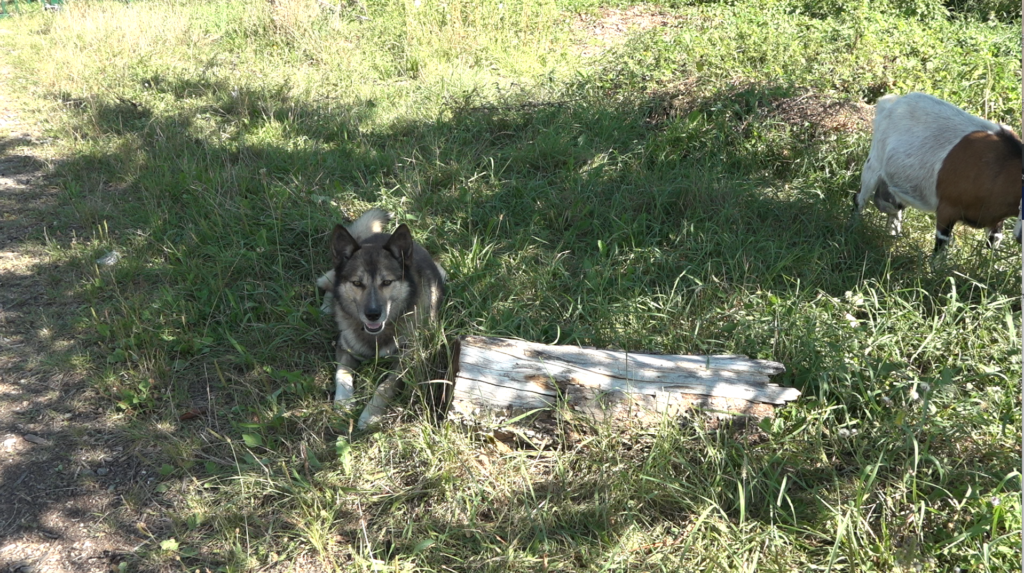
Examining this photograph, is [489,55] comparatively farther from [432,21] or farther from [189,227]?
[189,227]

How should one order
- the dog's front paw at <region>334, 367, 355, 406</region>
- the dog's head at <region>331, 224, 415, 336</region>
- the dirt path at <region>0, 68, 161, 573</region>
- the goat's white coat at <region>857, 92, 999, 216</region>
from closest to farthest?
the dirt path at <region>0, 68, 161, 573</region> → the dog's front paw at <region>334, 367, 355, 406</region> → the dog's head at <region>331, 224, 415, 336</region> → the goat's white coat at <region>857, 92, 999, 216</region>

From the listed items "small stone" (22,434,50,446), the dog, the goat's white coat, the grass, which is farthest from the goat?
"small stone" (22,434,50,446)

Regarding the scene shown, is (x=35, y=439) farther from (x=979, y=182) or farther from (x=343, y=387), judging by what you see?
(x=979, y=182)

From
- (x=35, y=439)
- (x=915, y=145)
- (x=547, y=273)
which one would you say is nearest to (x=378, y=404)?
(x=547, y=273)

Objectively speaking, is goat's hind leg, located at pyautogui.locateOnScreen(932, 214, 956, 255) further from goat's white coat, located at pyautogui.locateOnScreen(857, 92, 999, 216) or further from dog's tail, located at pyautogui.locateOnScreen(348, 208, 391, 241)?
dog's tail, located at pyautogui.locateOnScreen(348, 208, 391, 241)

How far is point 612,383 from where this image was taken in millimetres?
3326

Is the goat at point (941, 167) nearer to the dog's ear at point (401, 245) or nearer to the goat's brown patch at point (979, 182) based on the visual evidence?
the goat's brown patch at point (979, 182)

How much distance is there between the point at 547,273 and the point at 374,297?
1.22 meters

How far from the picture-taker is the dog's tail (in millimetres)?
4840

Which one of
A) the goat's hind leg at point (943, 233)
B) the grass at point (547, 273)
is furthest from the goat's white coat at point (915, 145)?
the grass at point (547, 273)

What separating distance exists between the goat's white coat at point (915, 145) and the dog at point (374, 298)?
3408 millimetres

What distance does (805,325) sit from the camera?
3762 millimetres

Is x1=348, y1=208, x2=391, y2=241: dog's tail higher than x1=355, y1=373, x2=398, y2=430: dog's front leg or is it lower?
higher

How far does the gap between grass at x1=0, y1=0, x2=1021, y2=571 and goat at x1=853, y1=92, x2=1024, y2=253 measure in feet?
0.77
